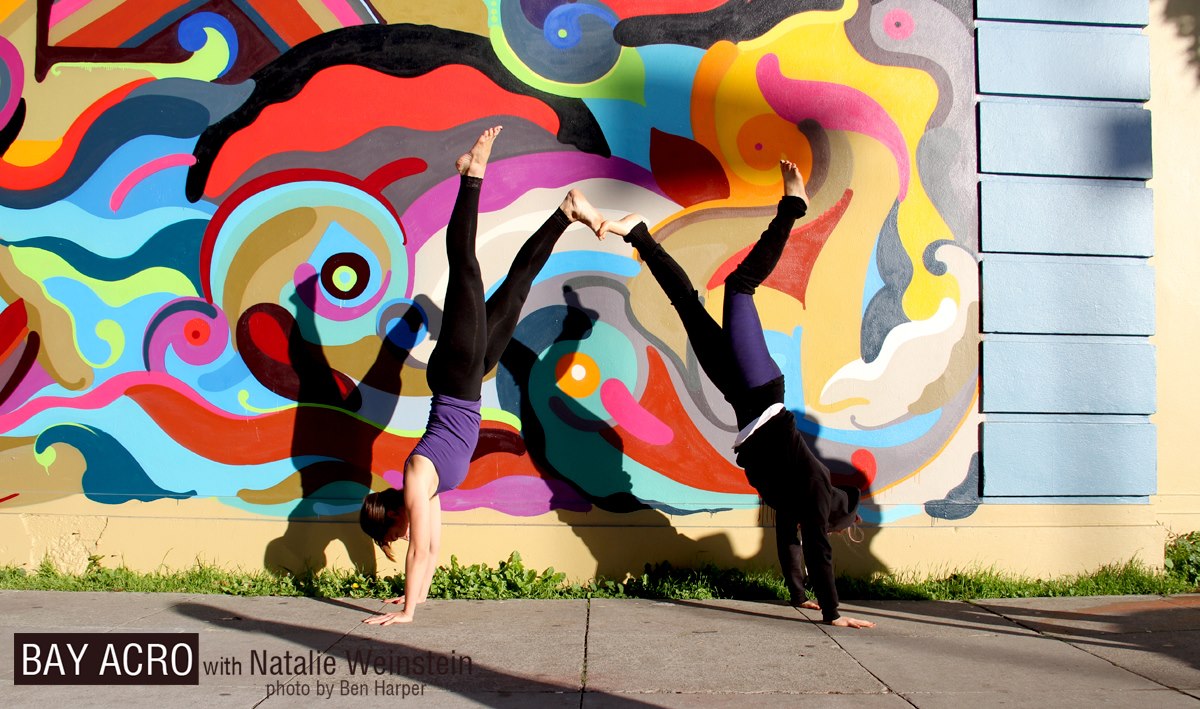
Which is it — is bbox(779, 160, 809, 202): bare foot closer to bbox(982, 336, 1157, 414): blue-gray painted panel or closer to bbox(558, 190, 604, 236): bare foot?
bbox(558, 190, 604, 236): bare foot

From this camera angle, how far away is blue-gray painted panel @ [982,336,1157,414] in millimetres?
6340

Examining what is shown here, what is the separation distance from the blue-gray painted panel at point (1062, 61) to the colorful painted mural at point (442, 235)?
0.62 ft

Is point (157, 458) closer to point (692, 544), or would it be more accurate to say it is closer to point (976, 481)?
point (692, 544)

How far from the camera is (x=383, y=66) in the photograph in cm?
643

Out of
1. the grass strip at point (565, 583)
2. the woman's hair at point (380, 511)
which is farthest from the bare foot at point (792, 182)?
the woman's hair at point (380, 511)

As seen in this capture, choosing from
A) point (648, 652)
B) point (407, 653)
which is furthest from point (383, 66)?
point (648, 652)

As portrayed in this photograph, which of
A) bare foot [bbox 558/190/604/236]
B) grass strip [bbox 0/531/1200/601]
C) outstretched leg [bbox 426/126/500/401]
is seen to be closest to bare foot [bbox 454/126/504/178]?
outstretched leg [bbox 426/126/500/401]

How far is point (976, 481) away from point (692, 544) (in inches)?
75.4

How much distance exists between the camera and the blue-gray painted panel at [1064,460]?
6.33 metres

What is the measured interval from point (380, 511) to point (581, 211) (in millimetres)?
2065

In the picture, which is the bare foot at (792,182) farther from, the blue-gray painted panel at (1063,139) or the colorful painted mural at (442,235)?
the blue-gray painted panel at (1063,139)

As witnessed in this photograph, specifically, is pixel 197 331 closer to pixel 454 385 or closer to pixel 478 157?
pixel 454 385

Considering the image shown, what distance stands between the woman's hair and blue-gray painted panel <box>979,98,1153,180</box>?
4315mm

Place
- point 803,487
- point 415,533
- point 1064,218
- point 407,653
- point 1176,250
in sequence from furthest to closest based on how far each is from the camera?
point 1176,250 < point 1064,218 < point 803,487 < point 415,533 < point 407,653
